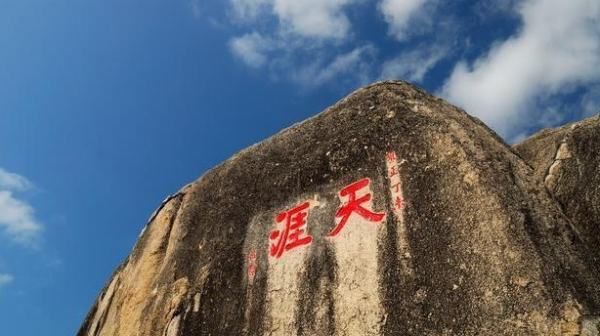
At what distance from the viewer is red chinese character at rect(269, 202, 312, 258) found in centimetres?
527

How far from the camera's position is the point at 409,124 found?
514cm

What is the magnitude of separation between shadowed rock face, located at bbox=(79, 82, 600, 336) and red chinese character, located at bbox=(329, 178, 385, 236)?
1 cm

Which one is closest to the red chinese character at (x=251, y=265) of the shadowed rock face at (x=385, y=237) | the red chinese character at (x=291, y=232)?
the shadowed rock face at (x=385, y=237)

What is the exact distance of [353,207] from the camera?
501cm

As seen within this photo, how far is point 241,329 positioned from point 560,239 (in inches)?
119

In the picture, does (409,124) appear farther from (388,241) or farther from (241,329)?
(241,329)

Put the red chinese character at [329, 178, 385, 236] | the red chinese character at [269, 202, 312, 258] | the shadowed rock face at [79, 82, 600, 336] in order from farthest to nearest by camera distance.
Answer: the red chinese character at [269, 202, 312, 258]
the red chinese character at [329, 178, 385, 236]
the shadowed rock face at [79, 82, 600, 336]

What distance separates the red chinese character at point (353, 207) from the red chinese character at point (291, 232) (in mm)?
358

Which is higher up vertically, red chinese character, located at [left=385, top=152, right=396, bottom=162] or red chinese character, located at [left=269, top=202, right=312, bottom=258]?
red chinese character, located at [left=385, top=152, right=396, bottom=162]

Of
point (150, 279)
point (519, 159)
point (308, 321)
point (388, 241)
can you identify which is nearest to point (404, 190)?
point (388, 241)

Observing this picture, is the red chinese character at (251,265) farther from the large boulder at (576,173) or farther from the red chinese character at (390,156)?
the large boulder at (576,173)

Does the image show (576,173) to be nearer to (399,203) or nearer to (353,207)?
(399,203)

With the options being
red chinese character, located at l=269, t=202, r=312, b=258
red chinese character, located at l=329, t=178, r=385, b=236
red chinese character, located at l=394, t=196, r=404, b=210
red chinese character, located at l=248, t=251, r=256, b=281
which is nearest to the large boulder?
red chinese character, located at l=394, t=196, r=404, b=210

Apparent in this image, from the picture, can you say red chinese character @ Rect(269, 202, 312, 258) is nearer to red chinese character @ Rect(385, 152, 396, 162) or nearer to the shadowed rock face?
the shadowed rock face
